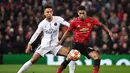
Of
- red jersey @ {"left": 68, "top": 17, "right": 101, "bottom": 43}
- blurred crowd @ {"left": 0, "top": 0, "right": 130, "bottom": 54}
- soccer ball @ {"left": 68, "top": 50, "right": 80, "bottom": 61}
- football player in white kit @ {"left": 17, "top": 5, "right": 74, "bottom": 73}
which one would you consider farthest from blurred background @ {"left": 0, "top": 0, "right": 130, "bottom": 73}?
soccer ball @ {"left": 68, "top": 50, "right": 80, "bottom": 61}

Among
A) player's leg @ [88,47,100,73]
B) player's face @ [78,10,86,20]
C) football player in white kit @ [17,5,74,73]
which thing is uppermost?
player's face @ [78,10,86,20]

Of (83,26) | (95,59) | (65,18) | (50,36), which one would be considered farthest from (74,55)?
(65,18)

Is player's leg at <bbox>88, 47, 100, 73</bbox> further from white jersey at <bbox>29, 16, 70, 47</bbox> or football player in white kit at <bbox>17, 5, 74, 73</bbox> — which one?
white jersey at <bbox>29, 16, 70, 47</bbox>

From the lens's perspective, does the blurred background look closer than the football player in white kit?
No

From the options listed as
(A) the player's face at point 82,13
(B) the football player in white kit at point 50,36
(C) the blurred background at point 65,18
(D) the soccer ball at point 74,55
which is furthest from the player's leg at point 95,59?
(C) the blurred background at point 65,18

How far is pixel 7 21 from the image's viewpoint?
2294cm

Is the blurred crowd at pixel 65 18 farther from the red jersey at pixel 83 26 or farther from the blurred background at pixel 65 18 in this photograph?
the red jersey at pixel 83 26

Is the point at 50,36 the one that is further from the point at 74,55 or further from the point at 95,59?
the point at 95,59

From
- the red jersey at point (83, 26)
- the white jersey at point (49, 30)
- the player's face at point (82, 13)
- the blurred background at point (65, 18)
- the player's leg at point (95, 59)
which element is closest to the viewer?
the player's leg at point (95, 59)

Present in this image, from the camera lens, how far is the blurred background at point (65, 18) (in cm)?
2166

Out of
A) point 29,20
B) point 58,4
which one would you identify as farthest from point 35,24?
point 58,4

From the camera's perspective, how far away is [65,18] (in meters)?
23.4

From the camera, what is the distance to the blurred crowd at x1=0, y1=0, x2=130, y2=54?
21.7 metres

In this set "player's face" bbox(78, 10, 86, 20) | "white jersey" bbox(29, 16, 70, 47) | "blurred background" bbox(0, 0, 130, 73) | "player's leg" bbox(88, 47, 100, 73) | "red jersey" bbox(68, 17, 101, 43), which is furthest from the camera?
"blurred background" bbox(0, 0, 130, 73)
